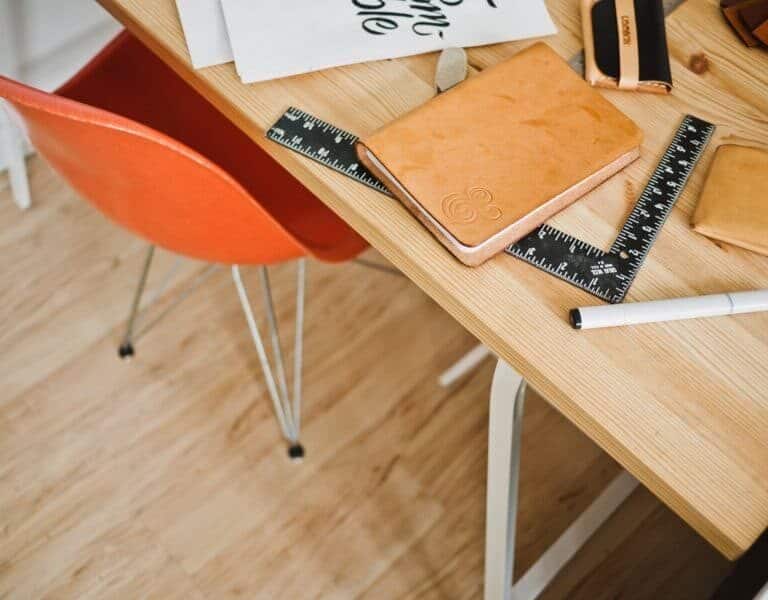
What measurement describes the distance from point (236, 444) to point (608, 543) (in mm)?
667

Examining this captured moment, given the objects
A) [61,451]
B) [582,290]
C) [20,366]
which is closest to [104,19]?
[20,366]

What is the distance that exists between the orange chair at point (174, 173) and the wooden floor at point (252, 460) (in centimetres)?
10

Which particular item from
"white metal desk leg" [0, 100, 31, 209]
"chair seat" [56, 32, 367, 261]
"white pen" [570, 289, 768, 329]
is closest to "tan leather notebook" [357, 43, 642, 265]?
"white pen" [570, 289, 768, 329]

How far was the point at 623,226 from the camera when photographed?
0.78 metres

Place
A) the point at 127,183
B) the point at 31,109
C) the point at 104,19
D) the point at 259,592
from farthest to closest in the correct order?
the point at 104,19 → the point at 259,592 → the point at 127,183 → the point at 31,109

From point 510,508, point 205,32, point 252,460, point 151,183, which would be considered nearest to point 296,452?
point 252,460

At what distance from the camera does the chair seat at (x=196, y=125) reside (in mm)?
1124

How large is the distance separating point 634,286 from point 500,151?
0.18 metres

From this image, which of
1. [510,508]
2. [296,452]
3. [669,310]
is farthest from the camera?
[296,452]

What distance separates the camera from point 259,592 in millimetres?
1292

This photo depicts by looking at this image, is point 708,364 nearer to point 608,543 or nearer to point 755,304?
point 755,304

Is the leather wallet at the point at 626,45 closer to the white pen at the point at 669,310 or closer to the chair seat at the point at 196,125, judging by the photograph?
the white pen at the point at 669,310

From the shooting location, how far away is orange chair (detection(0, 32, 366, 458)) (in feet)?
2.65

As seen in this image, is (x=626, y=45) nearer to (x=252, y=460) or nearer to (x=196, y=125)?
(x=196, y=125)
